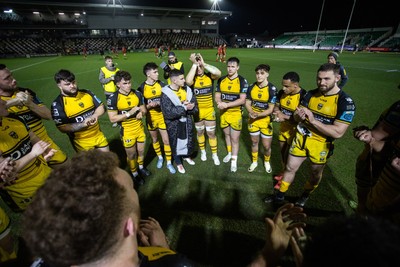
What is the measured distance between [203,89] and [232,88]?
74 centimetres

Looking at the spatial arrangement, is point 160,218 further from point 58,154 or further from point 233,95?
point 233,95

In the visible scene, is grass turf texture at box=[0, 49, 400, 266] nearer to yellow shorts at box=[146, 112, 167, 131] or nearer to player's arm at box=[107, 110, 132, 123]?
yellow shorts at box=[146, 112, 167, 131]

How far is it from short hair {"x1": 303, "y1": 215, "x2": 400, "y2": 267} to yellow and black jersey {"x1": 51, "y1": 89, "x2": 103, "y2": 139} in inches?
165

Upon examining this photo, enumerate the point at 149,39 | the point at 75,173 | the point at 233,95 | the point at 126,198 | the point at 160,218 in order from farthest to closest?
the point at 149,39 → the point at 233,95 → the point at 160,218 → the point at 126,198 → the point at 75,173

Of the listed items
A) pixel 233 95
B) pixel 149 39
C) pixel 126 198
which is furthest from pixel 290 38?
pixel 126 198

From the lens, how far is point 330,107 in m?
3.13

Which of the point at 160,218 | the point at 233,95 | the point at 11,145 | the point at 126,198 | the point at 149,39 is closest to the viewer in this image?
the point at 126,198

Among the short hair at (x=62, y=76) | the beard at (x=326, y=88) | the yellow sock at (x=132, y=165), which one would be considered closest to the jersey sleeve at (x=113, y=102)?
the short hair at (x=62, y=76)

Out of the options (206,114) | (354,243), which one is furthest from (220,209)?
(354,243)

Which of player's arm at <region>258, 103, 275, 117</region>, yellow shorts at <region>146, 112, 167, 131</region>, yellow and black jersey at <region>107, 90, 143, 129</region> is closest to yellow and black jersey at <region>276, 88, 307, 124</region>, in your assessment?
player's arm at <region>258, 103, 275, 117</region>

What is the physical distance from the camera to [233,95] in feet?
15.6

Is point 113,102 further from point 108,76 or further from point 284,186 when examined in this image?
point 108,76

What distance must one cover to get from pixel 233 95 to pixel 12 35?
182ft

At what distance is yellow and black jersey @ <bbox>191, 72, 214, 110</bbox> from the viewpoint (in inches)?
197
